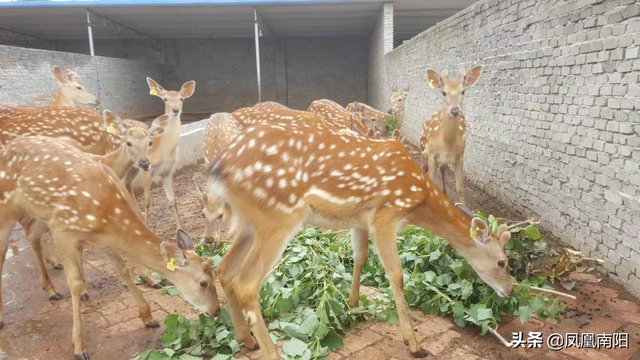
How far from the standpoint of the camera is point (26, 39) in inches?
911

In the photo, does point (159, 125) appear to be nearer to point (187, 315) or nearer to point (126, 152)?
point (126, 152)

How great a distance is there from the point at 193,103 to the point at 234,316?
22767mm

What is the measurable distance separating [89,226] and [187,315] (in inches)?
43.0

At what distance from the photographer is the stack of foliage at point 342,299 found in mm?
3252

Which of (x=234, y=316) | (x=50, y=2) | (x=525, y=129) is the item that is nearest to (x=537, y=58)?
(x=525, y=129)

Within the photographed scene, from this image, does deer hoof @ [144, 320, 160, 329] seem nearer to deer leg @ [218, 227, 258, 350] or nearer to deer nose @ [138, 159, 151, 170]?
deer leg @ [218, 227, 258, 350]

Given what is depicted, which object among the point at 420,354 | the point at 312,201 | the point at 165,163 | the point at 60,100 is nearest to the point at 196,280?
the point at 312,201

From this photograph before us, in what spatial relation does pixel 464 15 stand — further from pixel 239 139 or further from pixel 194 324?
pixel 194 324

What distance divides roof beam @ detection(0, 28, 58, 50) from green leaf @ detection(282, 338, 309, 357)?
2524cm

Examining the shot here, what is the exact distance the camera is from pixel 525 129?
237 inches

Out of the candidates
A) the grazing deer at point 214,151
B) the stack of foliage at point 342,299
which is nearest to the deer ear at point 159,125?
the grazing deer at point 214,151

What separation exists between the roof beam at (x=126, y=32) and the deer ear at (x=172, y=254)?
17243mm

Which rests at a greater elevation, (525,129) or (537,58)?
(537,58)

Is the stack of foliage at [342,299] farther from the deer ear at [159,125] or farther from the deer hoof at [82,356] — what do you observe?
the deer ear at [159,125]
